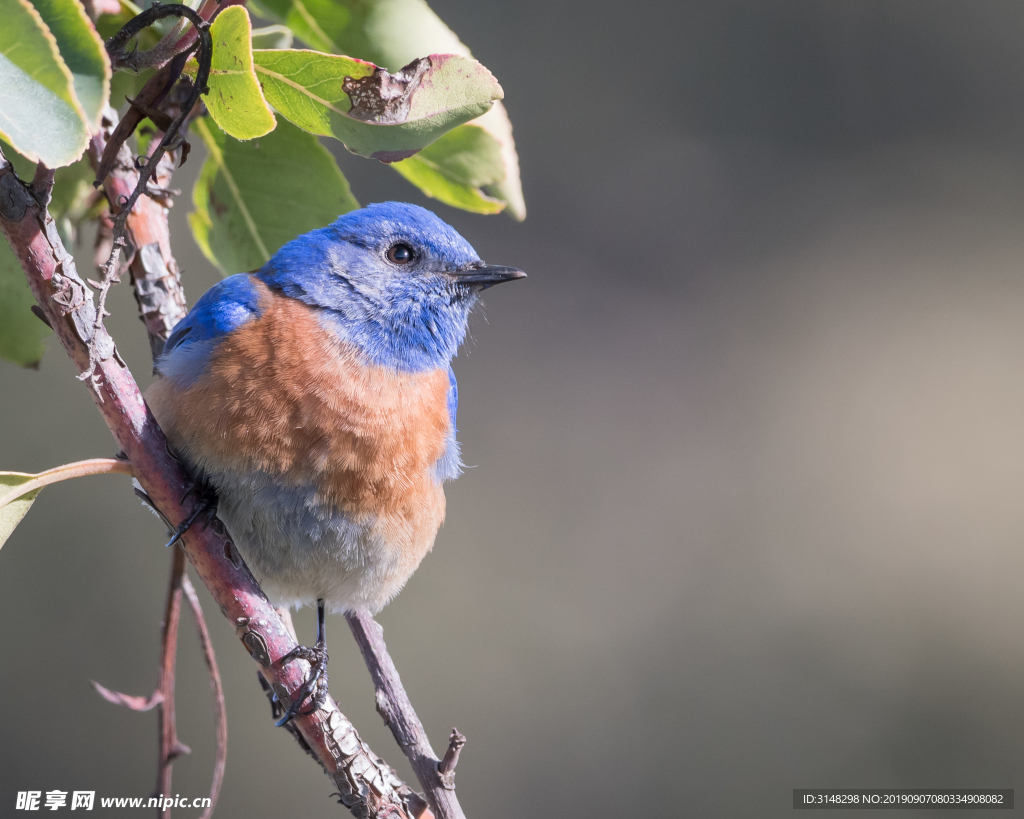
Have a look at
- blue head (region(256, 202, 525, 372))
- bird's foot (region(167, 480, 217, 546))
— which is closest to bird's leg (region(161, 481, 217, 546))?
bird's foot (region(167, 480, 217, 546))

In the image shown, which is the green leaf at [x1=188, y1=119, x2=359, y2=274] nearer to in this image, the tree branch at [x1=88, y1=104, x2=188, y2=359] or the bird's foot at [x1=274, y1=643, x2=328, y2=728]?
the tree branch at [x1=88, y1=104, x2=188, y2=359]

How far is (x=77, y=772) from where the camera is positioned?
5.59 metres

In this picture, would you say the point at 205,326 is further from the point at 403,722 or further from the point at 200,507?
the point at 403,722

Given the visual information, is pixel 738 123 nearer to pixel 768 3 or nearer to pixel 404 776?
pixel 768 3

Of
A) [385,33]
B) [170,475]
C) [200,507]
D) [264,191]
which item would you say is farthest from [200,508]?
[385,33]

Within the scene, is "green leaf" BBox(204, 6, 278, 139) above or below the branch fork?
above

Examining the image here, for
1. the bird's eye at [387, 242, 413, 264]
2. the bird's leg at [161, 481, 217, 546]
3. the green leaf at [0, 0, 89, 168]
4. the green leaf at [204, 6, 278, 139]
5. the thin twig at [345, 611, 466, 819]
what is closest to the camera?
the green leaf at [0, 0, 89, 168]

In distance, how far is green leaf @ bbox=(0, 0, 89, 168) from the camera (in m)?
1.10

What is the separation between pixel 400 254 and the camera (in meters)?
2.60

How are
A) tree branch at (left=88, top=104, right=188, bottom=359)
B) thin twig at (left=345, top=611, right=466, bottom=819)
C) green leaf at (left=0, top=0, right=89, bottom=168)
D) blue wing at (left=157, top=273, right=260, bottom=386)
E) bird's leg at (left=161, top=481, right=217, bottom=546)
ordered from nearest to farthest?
1. green leaf at (left=0, top=0, right=89, bottom=168)
2. bird's leg at (left=161, top=481, right=217, bottom=546)
3. thin twig at (left=345, top=611, right=466, bottom=819)
4. tree branch at (left=88, top=104, right=188, bottom=359)
5. blue wing at (left=157, top=273, right=260, bottom=386)

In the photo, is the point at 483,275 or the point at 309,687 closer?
the point at 309,687

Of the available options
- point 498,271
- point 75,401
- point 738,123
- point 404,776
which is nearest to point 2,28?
point 498,271

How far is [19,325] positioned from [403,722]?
1097 mm

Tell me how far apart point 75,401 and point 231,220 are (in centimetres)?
431
